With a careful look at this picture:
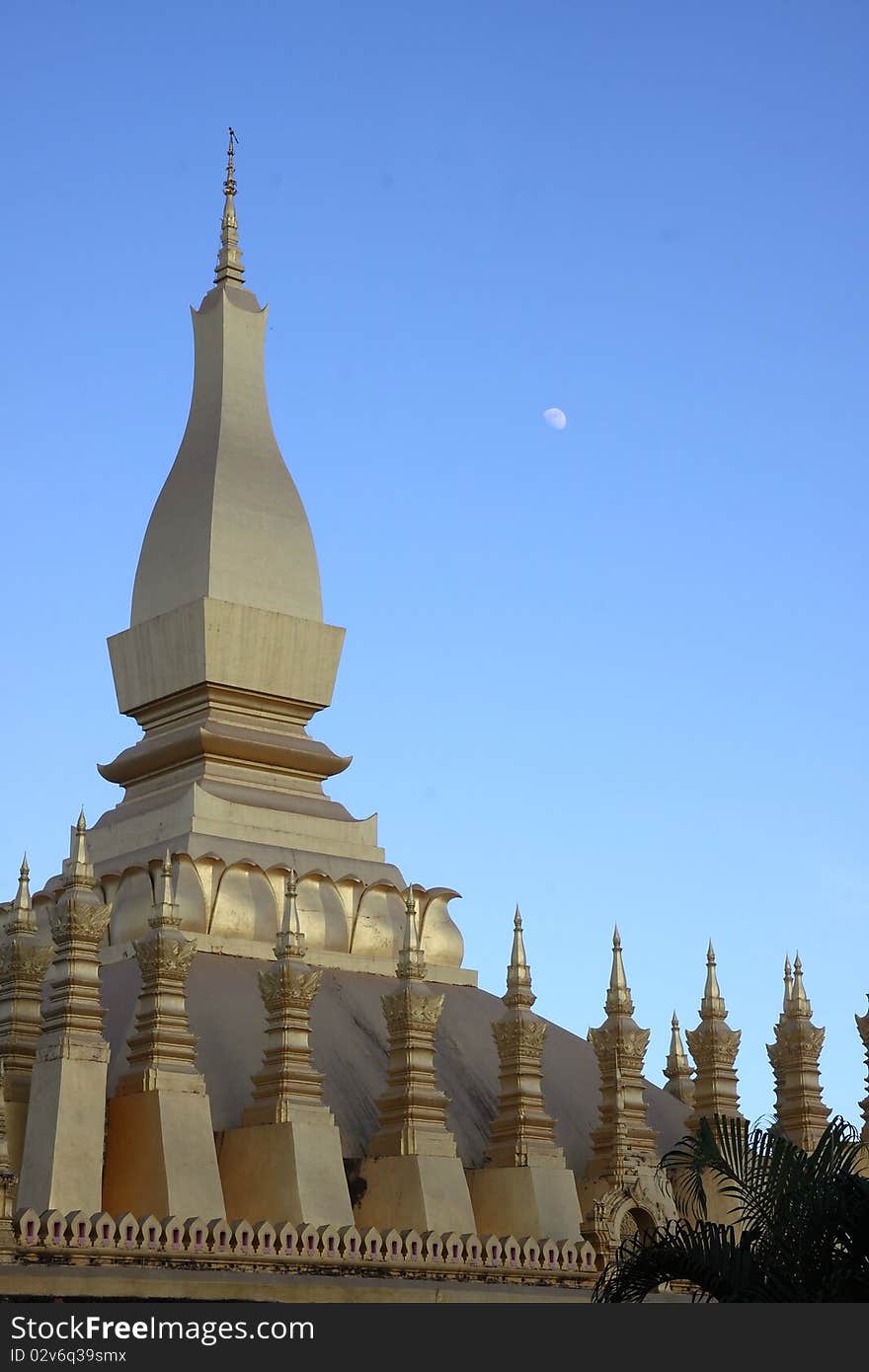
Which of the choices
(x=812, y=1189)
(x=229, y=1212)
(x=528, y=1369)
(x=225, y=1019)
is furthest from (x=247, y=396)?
(x=528, y=1369)

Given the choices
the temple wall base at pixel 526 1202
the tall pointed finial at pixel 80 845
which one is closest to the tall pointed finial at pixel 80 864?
the tall pointed finial at pixel 80 845

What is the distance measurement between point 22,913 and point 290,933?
9.99ft

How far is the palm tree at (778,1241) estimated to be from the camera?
46.1 ft

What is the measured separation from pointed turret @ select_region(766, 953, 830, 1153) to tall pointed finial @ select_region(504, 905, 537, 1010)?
4.78 meters

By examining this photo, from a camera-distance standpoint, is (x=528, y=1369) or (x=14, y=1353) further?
(x=14, y=1353)

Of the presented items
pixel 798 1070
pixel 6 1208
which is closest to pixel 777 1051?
pixel 798 1070

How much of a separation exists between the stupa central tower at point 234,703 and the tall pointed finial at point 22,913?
1825 mm

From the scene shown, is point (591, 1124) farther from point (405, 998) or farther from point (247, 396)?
point (247, 396)

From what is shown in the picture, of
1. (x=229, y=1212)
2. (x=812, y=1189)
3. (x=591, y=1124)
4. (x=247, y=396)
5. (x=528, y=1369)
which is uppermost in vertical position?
(x=247, y=396)

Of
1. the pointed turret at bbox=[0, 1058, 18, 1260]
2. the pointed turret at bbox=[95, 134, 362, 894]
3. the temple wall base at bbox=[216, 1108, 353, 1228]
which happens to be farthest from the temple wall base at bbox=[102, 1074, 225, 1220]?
the pointed turret at bbox=[95, 134, 362, 894]

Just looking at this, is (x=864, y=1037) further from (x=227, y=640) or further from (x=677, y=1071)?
(x=227, y=640)

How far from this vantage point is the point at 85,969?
73.7 feet

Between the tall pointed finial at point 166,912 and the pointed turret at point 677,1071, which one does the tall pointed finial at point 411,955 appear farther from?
the pointed turret at point 677,1071

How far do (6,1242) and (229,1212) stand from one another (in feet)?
13.5
